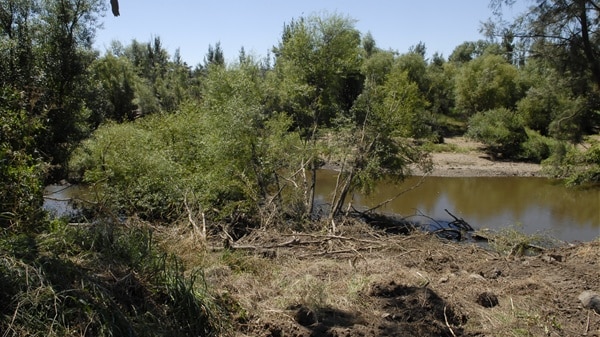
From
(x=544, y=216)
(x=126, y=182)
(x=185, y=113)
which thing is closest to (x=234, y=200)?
(x=126, y=182)

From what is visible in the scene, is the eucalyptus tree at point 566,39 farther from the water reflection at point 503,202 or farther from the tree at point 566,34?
the water reflection at point 503,202

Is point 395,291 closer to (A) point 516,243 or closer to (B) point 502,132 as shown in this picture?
(A) point 516,243

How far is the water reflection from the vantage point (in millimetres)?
17125

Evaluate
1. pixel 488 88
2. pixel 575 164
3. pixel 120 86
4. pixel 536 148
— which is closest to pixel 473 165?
pixel 536 148

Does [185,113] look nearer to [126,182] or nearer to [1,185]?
[126,182]

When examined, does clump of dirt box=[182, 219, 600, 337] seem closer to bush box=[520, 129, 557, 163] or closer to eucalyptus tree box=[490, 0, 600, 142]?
eucalyptus tree box=[490, 0, 600, 142]

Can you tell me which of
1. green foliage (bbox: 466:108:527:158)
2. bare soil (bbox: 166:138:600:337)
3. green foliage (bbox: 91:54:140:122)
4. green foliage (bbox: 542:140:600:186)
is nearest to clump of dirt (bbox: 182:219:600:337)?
bare soil (bbox: 166:138:600:337)

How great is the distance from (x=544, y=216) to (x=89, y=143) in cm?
1669

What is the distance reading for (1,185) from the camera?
16.7 feet

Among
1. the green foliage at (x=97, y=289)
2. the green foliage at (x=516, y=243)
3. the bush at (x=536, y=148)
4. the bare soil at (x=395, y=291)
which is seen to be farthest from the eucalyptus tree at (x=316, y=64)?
the bush at (x=536, y=148)

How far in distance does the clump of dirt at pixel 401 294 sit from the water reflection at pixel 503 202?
343 inches

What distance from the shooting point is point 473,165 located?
29.5 metres

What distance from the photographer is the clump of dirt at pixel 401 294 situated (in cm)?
478

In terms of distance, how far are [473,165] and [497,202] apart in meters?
8.39
